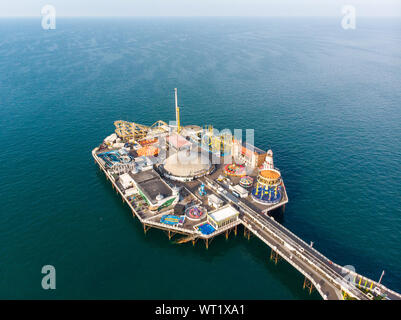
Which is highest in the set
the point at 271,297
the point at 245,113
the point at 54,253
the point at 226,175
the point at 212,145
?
the point at 245,113

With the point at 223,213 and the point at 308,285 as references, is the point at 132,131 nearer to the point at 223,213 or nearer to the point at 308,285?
the point at 223,213

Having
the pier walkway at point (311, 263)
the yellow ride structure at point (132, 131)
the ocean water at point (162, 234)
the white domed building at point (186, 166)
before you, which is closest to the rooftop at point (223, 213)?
the pier walkway at point (311, 263)

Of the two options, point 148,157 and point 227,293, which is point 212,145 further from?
point 227,293

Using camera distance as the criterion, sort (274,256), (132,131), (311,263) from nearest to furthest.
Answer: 1. (311,263)
2. (274,256)
3. (132,131)

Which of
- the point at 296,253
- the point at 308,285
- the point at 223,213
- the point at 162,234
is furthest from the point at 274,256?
the point at 162,234

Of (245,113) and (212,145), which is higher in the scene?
(245,113)

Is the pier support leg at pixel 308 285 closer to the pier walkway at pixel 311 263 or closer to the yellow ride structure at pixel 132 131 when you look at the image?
the pier walkway at pixel 311 263
